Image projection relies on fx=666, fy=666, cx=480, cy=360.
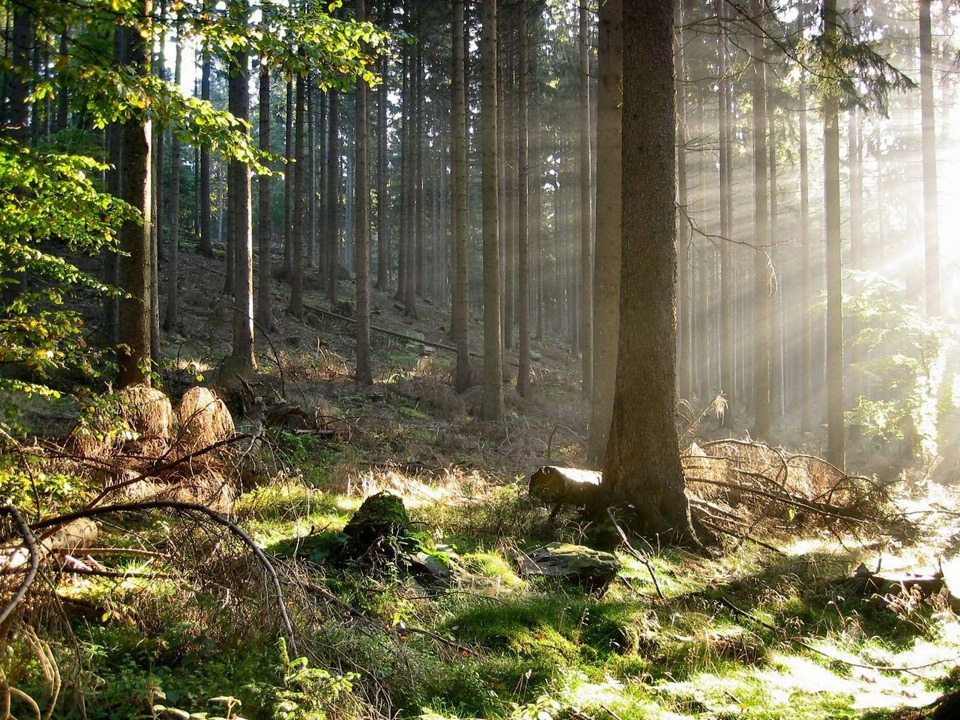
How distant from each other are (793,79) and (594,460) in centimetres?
1006

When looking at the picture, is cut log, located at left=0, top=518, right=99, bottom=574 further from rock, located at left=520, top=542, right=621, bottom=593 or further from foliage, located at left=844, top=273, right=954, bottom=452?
foliage, located at left=844, top=273, right=954, bottom=452

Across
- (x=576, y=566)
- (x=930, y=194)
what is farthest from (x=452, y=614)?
(x=930, y=194)

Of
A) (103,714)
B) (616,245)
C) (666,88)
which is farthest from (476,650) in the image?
(616,245)

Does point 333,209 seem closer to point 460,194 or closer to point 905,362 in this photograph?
point 460,194

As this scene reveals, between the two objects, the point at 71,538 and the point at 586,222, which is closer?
the point at 71,538

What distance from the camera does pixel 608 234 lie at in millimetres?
10109

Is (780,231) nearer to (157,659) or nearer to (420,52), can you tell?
(420,52)

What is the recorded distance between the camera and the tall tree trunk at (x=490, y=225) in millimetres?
13750

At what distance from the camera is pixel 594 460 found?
1029cm

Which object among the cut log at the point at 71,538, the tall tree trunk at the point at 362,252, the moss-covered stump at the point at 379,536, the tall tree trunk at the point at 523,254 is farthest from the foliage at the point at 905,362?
the cut log at the point at 71,538

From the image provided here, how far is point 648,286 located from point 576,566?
301 centimetres

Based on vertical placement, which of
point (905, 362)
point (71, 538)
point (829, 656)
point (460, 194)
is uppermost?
point (460, 194)

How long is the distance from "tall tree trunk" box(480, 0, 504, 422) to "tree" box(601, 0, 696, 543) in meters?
7.06

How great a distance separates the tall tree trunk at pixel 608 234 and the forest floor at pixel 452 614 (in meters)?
2.24
